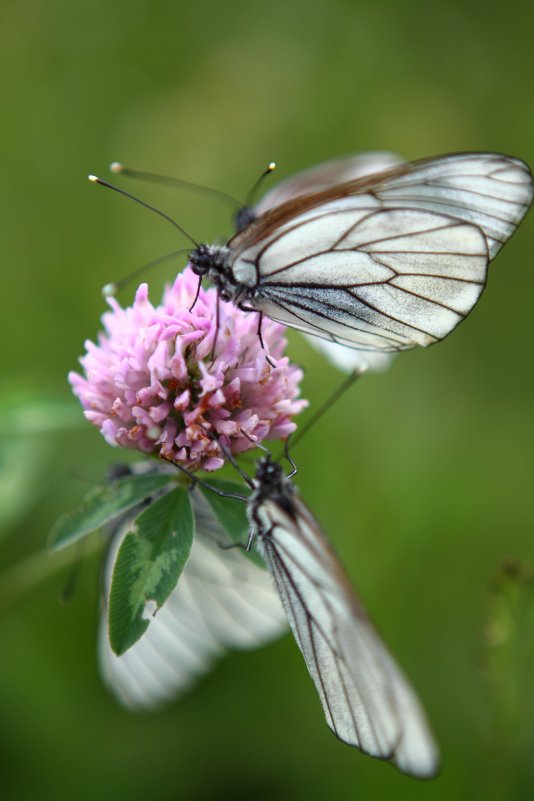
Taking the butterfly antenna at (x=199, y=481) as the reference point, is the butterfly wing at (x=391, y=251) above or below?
above

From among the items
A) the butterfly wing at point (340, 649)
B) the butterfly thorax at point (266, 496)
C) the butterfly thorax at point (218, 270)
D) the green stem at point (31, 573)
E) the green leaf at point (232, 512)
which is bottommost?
the butterfly wing at point (340, 649)

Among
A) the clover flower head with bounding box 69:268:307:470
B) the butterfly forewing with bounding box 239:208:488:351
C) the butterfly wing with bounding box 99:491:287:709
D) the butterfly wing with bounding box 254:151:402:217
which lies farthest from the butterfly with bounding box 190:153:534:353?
the butterfly wing with bounding box 254:151:402:217

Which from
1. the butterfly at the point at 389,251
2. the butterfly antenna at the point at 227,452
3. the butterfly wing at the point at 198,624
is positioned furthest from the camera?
the butterfly wing at the point at 198,624

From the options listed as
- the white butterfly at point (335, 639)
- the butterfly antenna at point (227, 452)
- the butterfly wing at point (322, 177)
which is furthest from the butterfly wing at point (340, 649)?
the butterfly wing at point (322, 177)

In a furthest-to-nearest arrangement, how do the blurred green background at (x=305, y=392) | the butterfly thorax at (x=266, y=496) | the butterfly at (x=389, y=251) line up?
the blurred green background at (x=305, y=392) < the butterfly at (x=389, y=251) < the butterfly thorax at (x=266, y=496)

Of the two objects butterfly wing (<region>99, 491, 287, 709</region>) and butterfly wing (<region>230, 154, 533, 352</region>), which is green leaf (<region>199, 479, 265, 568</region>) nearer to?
butterfly wing (<region>99, 491, 287, 709</region>)

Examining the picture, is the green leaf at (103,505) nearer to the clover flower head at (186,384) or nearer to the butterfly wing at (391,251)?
the clover flower head at (186,384)

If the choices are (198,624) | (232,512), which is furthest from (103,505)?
Answer: (198,624)

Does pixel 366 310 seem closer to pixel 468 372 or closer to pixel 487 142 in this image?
pixel 468 372
